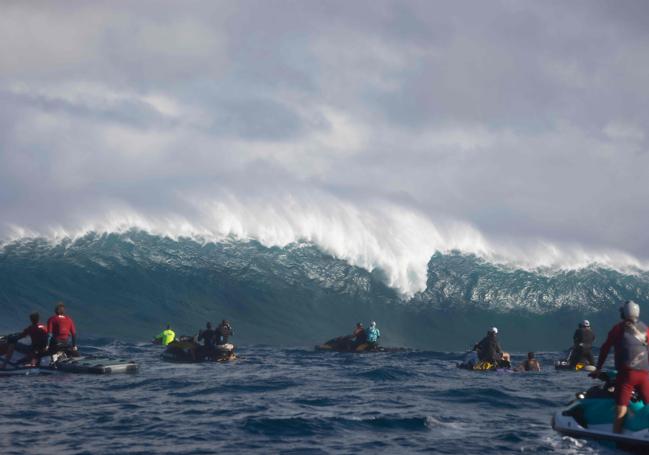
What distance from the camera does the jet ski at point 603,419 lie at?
9.84 meters

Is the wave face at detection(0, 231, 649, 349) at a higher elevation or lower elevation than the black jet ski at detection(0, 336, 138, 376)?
higher

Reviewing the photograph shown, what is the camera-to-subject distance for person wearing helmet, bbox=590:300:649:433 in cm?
1002

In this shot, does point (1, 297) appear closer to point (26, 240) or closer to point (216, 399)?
point (26, 240)

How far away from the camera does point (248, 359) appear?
23.8m

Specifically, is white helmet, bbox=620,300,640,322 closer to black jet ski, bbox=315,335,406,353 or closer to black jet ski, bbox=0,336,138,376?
black jet ski, bbox=0,336,138,376

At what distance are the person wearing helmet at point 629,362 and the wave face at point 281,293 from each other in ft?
83.7

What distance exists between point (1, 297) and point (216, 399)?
2599 centimetres

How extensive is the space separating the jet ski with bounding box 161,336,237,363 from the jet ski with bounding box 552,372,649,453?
13534 millimetres

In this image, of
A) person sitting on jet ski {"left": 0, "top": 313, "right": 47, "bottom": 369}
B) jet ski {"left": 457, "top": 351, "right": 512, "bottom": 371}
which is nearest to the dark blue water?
person sitting on jet ski {"left": 0, "top": 313, "right": 47, "bottom": 369}

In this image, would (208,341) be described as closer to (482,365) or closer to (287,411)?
(482,365)

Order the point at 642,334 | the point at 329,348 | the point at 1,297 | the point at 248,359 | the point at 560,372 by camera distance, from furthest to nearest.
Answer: the point at 1,297 < the point at 329,348 < the point at 248,359 < the point at 560,372 < the point at 642,334

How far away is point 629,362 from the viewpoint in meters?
10.1

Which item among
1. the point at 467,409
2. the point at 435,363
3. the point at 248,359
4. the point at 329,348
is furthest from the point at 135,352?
the point at 467,409

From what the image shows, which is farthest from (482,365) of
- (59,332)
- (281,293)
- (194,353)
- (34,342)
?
(281,293)
